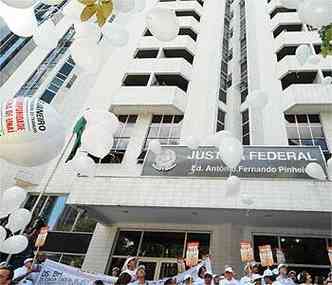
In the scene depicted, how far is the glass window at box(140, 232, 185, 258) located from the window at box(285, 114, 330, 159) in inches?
207

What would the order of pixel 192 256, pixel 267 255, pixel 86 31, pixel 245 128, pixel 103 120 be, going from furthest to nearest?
pixel 245 128 < pixel 192 256 < pixel 267 255 < pixel 103 120 < pixel 86 31

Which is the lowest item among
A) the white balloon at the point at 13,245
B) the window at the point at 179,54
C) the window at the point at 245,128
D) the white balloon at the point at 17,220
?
the white balloon at the point at 13,245

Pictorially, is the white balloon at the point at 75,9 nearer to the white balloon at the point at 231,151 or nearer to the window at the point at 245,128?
the white balloon at the point at 231,151

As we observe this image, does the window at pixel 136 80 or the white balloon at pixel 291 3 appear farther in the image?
the window at pixel 136 80

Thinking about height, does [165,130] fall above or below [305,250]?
above

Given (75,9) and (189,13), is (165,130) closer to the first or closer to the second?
(189,13)

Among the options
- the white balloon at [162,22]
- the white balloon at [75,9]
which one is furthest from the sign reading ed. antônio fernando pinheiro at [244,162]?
the white balloon at [75,9]

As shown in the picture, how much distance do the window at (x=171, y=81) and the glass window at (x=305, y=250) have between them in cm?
795

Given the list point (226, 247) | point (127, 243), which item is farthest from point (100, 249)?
point (226, 247)

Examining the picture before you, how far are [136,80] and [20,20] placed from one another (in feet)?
39.3

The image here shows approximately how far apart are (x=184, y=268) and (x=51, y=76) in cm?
1070

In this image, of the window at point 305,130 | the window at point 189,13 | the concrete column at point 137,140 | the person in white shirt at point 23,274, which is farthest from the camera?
the window at point 189,13

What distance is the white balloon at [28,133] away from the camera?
2754 millimetres

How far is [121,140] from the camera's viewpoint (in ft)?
41.4
